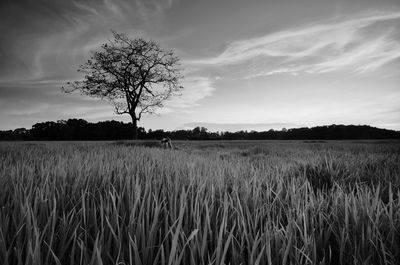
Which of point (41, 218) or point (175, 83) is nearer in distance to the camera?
point (41, 218)

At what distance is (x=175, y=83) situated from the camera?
84.9 ft

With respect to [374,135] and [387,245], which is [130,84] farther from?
[374,135]

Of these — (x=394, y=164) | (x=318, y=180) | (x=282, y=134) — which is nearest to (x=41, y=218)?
(x=318, y=180)

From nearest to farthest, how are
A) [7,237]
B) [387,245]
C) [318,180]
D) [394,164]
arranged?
[7,237]
[387,245]
[318,180]
[394,164]

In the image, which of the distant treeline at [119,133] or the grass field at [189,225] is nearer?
the grass field at [189,225]

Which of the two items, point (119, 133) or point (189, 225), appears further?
point (119, 133)

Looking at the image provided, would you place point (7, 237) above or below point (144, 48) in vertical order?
below

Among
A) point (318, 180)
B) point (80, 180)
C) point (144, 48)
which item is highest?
point (144, 48)

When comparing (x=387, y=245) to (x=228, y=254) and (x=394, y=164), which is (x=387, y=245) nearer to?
(x=228, y=254)

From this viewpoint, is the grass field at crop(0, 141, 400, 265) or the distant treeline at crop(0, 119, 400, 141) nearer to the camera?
the grass field at crop(0, 141, 400, 265)

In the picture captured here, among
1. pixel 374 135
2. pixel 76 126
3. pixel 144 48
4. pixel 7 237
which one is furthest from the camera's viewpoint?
pixel 76 126

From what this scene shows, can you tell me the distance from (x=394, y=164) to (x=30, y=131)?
258 feet

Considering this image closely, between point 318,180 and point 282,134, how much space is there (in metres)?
53.1

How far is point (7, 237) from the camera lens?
101 centimetres
